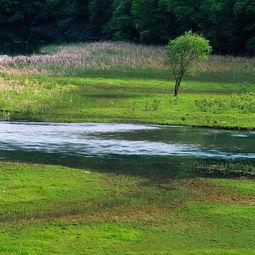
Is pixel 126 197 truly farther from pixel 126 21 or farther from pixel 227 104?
pixel 126 21

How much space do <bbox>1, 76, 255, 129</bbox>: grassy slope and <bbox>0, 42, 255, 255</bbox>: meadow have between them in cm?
8

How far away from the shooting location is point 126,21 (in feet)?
409

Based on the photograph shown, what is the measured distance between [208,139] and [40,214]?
1840cm

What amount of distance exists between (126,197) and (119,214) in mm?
2425

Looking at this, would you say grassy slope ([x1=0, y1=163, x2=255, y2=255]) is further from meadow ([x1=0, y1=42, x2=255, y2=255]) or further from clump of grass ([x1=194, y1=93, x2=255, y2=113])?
clump of grass ([x1=194, y1=93, x2=255, y2=113])


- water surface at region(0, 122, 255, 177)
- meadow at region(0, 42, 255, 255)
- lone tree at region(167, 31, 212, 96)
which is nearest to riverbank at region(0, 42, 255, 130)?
meadow at region(0, 42, 255, 255)

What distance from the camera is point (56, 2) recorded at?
155875 millimetres

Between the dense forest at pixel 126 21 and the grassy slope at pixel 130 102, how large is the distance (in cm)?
3540

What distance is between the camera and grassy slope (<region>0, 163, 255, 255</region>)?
20.2 meters

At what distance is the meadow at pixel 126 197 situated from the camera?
67.2 ft

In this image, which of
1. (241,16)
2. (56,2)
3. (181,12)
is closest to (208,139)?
(241,16)

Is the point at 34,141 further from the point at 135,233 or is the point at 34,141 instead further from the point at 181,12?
the point at 181,12

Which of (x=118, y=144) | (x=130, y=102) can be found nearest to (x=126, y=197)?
(x=118, y=144)

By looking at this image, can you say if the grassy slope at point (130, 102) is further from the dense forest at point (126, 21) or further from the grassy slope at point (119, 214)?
the dense forest at point (126, 21)
